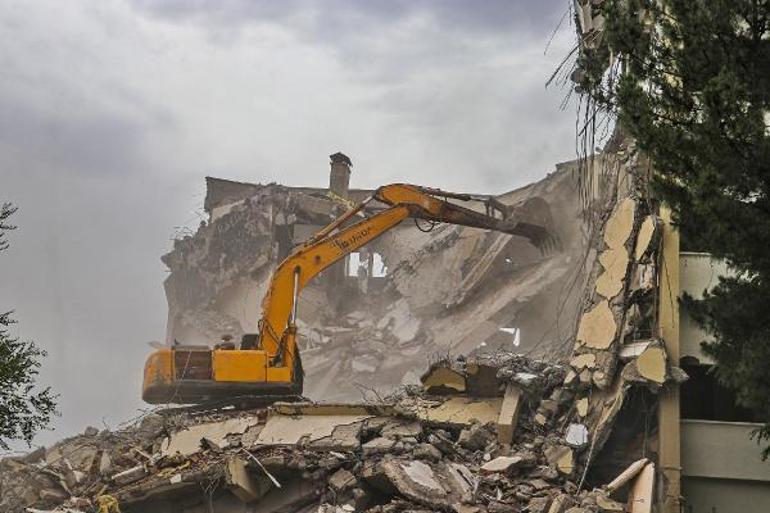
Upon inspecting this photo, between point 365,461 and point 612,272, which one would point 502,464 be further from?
point 612,272

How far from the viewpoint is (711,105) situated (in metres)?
5.93

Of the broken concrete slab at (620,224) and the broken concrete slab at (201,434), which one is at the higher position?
the broken concrete slab at (620,224)

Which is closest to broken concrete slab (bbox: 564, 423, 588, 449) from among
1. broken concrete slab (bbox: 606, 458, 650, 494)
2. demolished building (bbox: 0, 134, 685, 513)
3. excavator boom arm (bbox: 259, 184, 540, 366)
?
demolished building (bbox: 0, 134, 685, 513)

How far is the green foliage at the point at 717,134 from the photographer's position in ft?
19.3

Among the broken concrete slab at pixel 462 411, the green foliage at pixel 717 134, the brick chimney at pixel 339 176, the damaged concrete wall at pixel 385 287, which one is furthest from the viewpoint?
the brick chimney at pixel 339 176

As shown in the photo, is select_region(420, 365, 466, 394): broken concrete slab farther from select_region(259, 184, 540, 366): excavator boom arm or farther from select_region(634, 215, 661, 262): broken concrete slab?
select_region(634, 215, 661, 262): broken concrete slab

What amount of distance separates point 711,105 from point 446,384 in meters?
6.76

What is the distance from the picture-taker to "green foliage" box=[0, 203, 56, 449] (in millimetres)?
8219

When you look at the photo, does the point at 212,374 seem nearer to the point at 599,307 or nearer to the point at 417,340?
the point at 599,307

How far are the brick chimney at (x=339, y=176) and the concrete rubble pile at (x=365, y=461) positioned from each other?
1668 cm

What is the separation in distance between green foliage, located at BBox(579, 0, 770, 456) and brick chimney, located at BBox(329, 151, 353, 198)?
21.7 metres

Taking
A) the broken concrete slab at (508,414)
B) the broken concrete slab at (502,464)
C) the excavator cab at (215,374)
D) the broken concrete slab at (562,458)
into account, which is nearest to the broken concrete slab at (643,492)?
the broken concrete slab at (562,458)

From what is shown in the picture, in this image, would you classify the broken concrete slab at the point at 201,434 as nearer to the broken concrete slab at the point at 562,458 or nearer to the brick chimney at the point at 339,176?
the broken concrete slab at the point at 562,458

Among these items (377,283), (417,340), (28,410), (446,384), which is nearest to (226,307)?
(377,283)
